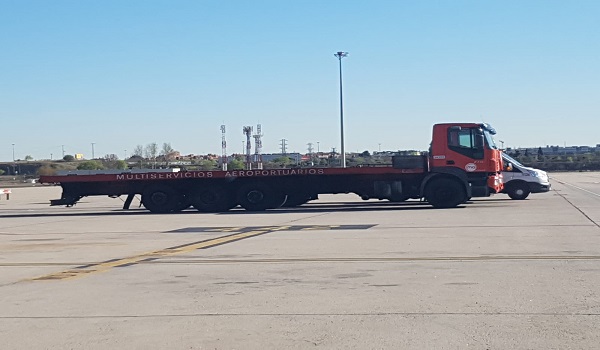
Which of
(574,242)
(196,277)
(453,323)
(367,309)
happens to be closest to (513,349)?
(453,323)

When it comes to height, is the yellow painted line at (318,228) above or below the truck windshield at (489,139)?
below

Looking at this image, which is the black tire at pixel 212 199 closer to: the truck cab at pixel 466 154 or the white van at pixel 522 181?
the truck cab at pixel 466 154

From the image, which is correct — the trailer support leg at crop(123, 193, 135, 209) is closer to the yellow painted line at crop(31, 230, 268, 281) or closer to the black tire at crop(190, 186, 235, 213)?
the black tire at crop(190, 186, 235, 213)

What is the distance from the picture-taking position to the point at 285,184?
30.0 m

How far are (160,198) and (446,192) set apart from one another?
10.0 m

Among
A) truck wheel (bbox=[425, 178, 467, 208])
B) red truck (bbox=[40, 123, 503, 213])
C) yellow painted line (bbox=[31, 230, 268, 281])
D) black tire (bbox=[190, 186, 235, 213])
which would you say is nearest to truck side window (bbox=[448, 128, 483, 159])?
red truck (bbox=[40, 123, 503, 213])

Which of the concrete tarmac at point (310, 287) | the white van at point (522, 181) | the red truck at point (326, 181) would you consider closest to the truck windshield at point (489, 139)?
the red truck at point (326, 181)

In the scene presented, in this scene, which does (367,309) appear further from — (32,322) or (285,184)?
(285,184)

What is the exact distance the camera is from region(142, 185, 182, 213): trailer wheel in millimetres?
30297

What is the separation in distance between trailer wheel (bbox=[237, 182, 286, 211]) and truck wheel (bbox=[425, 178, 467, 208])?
17.9ft

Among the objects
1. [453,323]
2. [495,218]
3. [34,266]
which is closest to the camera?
[453,323]

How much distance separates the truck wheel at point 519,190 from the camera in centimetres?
3381

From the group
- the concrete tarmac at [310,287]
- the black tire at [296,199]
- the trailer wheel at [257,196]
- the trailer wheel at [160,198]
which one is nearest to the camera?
the concrete tarmac at [310,287]

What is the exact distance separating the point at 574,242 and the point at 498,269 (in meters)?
4.22
